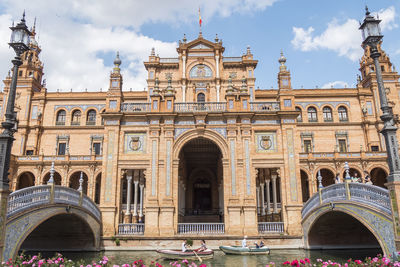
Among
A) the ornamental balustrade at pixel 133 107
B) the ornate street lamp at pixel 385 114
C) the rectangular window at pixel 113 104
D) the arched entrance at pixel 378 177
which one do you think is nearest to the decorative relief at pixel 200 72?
the ornamental balustrade at pixel 133 107

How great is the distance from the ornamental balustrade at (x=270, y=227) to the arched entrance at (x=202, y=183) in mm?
6562

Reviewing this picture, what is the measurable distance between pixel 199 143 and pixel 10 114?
15208mm

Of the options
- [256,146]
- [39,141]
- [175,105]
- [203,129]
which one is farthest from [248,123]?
[39,141]

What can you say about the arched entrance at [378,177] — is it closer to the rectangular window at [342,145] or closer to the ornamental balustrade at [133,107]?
the rectangular window at [342,145]

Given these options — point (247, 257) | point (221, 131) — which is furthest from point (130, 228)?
point (221, 131)

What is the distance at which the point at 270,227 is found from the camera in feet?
66.9

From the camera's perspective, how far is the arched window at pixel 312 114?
3938 centimetres

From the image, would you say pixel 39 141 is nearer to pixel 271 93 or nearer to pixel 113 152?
pixel 113 152

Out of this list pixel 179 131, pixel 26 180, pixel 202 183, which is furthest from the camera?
pixel 26 180

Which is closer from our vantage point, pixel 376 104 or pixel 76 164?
pixel 76 164

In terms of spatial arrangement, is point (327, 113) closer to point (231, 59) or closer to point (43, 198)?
point (231, 59)

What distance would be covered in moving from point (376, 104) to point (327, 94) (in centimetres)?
565

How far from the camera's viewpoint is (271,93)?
39844 mm

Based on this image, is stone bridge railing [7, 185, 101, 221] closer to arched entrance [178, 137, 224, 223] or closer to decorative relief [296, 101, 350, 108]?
arched entrance [178, 137, 224, 223]
